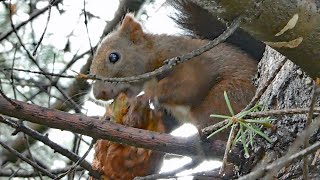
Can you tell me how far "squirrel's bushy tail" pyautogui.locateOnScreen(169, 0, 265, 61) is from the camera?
1986 mm

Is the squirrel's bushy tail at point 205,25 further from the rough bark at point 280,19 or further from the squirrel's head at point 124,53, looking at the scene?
the rough bark at point 280,19

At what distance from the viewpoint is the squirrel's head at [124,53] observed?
6.98ft

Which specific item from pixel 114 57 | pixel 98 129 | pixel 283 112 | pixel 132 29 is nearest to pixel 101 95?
pixel 114 57

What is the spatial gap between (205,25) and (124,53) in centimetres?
31

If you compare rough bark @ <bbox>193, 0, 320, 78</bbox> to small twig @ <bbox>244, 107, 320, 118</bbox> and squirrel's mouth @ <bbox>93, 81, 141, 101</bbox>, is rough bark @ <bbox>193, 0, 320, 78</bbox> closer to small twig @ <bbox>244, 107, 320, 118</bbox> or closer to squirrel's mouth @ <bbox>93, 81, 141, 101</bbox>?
small twig @ <bbox>244, 107, 320, 118</bbox>

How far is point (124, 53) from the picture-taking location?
2.18m

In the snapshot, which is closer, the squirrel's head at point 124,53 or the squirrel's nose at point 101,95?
the squirrel's nose at point 101,95

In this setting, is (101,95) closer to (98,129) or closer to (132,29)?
(132,29)

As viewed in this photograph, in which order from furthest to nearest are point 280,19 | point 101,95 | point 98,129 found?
1. point 101,95
2. point 98,129
3. point 280,19

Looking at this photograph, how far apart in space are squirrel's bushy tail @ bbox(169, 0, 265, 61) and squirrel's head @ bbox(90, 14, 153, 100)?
17cm

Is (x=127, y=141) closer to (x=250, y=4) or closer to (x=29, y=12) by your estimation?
(x=250, y=4)

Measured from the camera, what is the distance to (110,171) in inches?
62.7

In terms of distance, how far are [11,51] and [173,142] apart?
4.44 ft

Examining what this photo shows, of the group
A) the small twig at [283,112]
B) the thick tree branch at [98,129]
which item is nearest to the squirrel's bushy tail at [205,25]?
the thick tree branch at [98,129]
